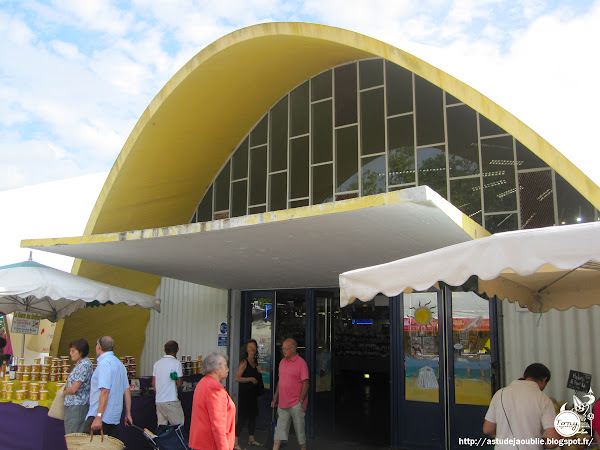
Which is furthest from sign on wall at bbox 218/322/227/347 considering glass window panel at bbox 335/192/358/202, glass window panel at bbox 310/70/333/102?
glass window panel at bbox 310/70/333/102

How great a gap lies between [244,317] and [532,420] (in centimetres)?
721

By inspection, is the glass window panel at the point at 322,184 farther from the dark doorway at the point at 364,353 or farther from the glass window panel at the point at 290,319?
the dark doorway at the point at 364,353

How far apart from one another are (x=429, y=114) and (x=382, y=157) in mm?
1027

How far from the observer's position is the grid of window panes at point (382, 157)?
811 cm

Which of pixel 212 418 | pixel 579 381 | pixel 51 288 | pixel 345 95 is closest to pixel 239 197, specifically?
pixel 345 95

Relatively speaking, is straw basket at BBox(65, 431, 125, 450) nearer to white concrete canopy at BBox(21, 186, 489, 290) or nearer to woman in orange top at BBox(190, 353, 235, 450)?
woman in orange top at BBox(190, 353, 235, 450)

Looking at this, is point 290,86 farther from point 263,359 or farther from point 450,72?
point 263,359

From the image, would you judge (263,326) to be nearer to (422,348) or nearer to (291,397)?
(291,397)

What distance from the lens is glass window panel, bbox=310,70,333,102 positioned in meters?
10.3

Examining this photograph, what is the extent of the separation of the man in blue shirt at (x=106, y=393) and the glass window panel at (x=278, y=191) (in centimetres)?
468

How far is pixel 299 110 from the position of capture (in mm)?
10672

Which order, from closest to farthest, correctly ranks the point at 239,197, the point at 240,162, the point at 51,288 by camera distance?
1. the point at 51,288
2. the point at 239,197
3. the point at 240,162

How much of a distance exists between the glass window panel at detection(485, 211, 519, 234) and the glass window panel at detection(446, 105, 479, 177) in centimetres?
75

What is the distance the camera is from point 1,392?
7.67 metres
